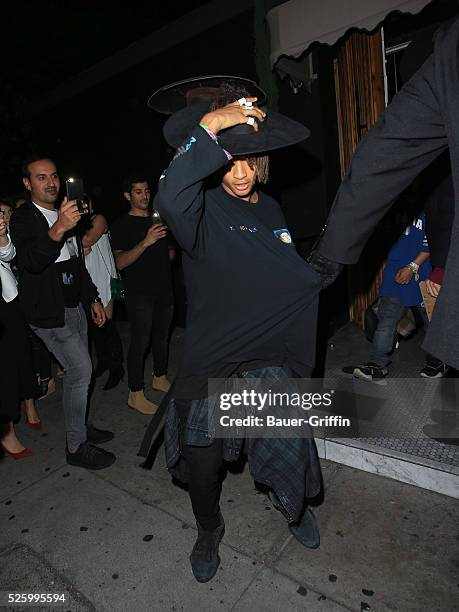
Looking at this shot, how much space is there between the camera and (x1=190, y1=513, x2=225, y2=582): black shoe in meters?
2.16

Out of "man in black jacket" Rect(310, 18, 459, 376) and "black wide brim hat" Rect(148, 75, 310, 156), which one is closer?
"man in black jacket" Rect(310, 18, 459, 376)

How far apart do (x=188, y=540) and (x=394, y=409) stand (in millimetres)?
1847

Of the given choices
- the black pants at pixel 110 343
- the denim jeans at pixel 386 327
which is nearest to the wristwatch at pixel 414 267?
the denim jeans at pixel 386 327

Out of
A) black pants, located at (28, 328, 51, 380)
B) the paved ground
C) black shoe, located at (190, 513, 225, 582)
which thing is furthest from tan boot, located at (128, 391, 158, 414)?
black shoe, located at (190, 513, 225, 582)

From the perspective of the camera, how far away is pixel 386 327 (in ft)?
12.6

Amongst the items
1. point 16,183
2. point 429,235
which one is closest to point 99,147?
point 16,183

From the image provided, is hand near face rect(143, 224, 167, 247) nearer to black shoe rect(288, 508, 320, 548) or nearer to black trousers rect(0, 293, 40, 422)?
black trousers rect(0, 293, 40, 422)

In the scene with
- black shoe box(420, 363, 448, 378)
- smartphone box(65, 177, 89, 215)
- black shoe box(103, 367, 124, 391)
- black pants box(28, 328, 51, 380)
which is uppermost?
smartphone box(65, 177, 89, 215)

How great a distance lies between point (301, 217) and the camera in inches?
206

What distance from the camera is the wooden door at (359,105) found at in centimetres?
465

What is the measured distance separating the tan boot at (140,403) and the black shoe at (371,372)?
75.2 inches

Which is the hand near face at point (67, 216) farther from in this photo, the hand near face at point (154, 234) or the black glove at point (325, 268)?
the black glove at point (325, 268)

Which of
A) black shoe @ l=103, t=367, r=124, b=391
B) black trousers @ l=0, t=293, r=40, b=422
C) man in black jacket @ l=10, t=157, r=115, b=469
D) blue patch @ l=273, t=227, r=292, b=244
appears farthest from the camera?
black shoe @ l=103, t=367, r=124, b=391

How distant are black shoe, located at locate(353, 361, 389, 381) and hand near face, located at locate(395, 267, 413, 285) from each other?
2.61 feet
